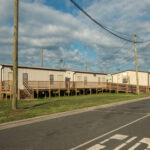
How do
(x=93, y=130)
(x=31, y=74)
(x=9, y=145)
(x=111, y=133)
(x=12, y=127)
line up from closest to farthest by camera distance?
(x=9, y=145), (x=111, y=133), (x=93, y=130), (x=12, y=127), (x=31, y=74)

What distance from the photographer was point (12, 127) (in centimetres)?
752

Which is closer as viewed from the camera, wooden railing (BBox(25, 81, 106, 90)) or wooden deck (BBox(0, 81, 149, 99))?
wooden deck (BBox(0, 81, 149, 99))

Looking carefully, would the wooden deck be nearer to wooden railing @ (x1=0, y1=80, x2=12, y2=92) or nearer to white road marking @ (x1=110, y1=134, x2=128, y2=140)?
wooden railing @ (x1=0, y1=80, x2=12, y2=92)

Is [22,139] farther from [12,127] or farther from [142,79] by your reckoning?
[142,79]

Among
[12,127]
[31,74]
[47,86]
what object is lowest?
[12,127]

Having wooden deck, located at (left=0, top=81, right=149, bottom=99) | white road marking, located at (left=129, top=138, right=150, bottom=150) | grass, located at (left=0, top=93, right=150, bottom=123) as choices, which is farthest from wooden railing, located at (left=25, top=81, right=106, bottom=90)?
white road marking, located at (left=129, top=138, right=150, bottom=150)

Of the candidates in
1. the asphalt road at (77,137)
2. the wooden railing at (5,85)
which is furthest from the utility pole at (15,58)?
the wooden railing at (5,85)

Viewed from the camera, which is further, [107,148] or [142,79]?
[142,79]

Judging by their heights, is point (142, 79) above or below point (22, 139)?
above

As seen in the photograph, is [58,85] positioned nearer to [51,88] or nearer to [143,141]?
[51,88]

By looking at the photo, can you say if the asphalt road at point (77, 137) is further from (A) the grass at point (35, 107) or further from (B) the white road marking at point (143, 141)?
(A) the grass at point (35, 107)

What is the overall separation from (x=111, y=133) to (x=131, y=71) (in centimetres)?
3716

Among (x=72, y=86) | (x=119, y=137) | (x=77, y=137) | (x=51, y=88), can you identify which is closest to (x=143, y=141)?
(x=119, y=137)

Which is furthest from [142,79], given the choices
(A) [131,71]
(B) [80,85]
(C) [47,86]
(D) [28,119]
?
(D) [28,119]
